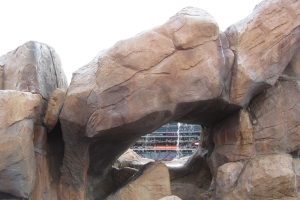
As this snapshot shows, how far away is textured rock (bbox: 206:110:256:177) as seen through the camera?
4.99 metres

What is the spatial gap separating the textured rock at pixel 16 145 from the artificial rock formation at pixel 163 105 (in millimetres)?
12

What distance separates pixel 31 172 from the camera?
4.30 metres

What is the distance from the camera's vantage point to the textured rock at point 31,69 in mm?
4996

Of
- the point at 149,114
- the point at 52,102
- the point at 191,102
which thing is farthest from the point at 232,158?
the point at 52,102

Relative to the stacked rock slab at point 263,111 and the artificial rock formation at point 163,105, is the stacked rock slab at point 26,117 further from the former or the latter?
the stacked rock slab at point 263,111

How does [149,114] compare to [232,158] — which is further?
[232,158]

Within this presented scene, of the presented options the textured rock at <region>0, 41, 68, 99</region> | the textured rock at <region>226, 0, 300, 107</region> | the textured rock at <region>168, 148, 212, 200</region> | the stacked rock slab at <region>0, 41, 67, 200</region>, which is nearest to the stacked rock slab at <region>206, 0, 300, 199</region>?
the textured rock at <region>226, 0, 300, 107</region>

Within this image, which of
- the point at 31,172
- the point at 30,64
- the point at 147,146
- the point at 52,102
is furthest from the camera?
the point at 147,146

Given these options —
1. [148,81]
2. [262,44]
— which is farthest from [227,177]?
[262,44]

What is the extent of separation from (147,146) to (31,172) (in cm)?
1501

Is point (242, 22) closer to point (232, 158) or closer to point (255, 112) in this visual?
point (255, 112)

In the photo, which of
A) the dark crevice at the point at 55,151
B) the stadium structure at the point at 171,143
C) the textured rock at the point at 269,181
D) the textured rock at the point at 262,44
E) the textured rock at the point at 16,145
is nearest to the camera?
the textured rock at the point at 16,145

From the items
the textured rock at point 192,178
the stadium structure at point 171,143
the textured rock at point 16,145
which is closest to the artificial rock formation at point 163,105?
the textured rock at point 16,145

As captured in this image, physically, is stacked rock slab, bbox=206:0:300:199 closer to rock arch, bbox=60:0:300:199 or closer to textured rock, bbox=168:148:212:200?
rock arch, bbox=60:0:300:199
